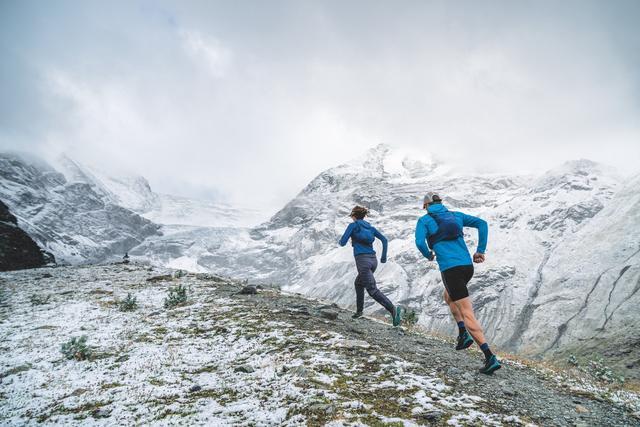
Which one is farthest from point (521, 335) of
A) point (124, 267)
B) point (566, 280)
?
point (124, 267)

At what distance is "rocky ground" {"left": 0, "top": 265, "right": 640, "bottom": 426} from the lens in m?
5.72

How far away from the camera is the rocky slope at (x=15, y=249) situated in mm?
28078

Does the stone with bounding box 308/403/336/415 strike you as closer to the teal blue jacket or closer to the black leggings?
the teal blue jacket

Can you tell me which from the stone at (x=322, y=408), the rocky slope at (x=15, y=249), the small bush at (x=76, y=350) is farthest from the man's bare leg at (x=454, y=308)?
the rocky slope at (x=15, y=249)

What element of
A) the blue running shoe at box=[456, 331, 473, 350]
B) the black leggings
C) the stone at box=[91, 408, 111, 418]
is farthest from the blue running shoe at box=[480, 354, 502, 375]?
the stone at box=[91, 408, 111, 418]

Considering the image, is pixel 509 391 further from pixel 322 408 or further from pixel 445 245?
pixel 322 408

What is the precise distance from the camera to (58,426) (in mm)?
6055

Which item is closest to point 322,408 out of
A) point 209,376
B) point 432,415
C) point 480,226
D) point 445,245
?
point 432,415

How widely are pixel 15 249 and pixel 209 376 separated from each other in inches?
1204

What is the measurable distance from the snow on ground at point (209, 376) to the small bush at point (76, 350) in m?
0.18

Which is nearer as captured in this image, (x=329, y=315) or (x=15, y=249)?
(x=329, y=315)

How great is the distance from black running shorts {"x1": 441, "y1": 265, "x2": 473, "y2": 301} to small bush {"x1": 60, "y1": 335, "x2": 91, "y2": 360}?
28.1 ft

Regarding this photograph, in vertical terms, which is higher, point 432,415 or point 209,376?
point 432,415

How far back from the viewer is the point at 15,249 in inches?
1164
